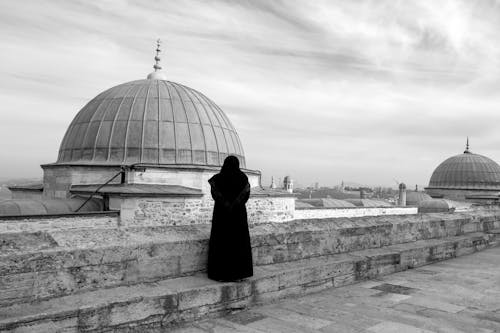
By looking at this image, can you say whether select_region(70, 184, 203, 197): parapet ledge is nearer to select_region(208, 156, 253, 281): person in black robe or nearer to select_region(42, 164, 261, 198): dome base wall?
select_region(42, 164, 261, 198): dome base wall

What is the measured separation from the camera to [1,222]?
1136 cm

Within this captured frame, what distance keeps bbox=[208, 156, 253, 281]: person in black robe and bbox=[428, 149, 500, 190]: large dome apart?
48.5 meters

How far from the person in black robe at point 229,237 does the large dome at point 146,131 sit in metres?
13.5

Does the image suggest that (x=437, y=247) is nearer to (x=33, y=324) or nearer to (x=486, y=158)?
(x=33, y=324)

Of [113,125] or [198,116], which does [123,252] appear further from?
[198,116]

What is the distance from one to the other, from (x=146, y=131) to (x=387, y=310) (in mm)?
15147

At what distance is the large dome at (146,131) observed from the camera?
58.0ft

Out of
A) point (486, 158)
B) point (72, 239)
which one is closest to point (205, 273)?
point (72, 239)

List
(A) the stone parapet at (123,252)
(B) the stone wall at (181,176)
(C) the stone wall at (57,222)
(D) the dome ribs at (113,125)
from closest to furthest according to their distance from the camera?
1. (A) the stone parapet at (123,252)
2. (C) the stone wall at (57,222)
3. (B) the stone wall at (181,176)
4. (D) the dome ribs at (113,125)

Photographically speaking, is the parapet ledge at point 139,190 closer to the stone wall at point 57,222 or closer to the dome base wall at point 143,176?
the dome base wall at point 143,176

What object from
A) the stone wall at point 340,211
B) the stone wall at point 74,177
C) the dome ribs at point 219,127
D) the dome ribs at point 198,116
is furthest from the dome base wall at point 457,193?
the stone wall at point 74,177

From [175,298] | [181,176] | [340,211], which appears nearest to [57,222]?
[181,176]

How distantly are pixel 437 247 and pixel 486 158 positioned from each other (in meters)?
49.2

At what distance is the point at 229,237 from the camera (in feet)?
13.8
